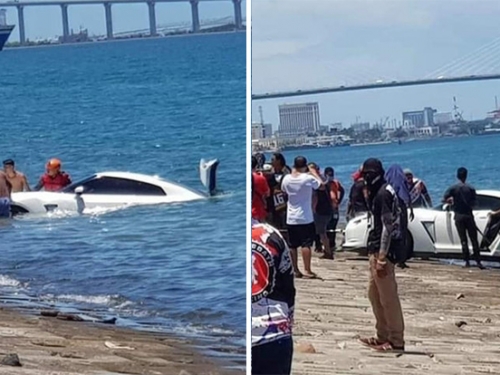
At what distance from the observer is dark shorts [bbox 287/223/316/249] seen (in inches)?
167

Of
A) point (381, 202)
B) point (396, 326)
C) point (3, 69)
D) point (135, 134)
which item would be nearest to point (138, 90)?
point (135, 134)

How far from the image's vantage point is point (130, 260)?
4.25m

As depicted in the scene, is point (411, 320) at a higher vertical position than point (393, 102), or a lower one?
lower

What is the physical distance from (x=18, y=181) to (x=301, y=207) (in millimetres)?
1010

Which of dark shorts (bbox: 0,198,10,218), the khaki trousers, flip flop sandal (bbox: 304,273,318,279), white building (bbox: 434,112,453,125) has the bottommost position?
the khaki trousers

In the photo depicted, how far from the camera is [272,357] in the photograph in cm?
413

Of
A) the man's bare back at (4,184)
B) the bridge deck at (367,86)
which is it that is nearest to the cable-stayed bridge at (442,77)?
the bridge deck at (367,86)

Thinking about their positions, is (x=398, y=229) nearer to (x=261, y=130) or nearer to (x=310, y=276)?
(x=310, y=276)

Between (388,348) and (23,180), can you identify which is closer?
(388,348)

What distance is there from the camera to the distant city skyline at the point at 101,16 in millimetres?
4113

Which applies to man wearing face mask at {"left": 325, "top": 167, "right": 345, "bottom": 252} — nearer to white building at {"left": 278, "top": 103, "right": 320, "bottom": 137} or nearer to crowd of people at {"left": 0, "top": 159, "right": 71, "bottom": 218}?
white building at {"left": 278, "top": 103, "right": 320, "bottom": 137}

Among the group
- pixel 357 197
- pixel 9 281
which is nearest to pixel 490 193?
pixel 357 197

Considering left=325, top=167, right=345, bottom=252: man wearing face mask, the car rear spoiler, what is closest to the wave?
the car rear spoiler

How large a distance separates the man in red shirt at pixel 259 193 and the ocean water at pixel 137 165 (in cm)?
7
